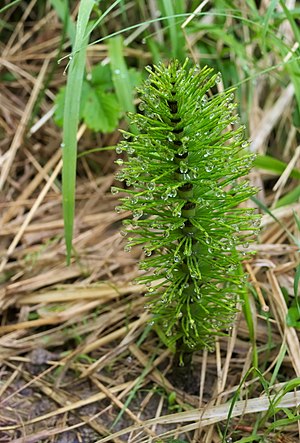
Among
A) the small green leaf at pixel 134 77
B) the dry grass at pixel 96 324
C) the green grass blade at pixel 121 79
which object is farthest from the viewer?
the small green leaf at pixel 134 77

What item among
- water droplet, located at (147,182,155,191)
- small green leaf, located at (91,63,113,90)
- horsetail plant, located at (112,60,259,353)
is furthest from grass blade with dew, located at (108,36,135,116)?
water droplet, located at (147,182,155,191)

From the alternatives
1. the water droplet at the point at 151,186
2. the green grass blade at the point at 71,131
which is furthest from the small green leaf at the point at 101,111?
the water droplet at the point at 151,186

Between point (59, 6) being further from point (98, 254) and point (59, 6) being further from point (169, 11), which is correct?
point (98, 254)

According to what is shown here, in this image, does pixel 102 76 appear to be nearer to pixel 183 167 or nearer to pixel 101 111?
pixel 101 111

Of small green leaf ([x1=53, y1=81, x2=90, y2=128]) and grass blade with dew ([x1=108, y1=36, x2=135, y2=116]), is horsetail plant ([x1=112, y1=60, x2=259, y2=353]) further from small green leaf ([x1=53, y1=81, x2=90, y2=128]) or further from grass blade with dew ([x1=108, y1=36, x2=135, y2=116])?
small green leaf ([x1=53, y1=81, x2=90, y2=128])

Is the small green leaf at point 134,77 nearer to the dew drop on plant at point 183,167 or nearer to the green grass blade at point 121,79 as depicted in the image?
the green grass blade at point 121,79

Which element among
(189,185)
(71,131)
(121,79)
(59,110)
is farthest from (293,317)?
(59,110)
